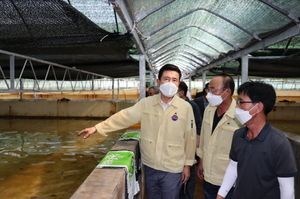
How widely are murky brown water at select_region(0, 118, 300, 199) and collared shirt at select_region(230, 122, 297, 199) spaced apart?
7.99ft

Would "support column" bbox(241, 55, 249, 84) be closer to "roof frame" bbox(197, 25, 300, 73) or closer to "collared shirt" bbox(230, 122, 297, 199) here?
"roof frame" bbox(197, 25, 300, 73)

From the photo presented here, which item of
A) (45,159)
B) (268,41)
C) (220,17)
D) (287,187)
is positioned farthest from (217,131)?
(45,159)

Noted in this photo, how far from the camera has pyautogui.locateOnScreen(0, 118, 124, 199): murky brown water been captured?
4.06 meters

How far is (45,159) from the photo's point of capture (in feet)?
18.0

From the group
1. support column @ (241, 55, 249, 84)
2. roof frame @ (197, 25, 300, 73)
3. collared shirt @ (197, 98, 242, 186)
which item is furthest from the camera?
support column @ (241, 55, 249, 84)

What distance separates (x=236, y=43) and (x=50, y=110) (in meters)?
8.13

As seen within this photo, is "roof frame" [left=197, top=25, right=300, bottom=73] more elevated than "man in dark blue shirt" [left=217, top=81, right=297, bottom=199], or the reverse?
"roof frame" [left=197, top=25, right=300, bottom=73]

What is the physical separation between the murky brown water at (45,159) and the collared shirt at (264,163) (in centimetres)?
285

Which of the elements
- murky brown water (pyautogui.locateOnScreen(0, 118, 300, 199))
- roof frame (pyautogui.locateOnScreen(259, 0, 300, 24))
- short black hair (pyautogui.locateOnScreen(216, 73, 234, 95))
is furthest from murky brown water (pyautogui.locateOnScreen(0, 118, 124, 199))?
roof frame (pyautogui.locateOnScreen(259, 0, 300, 24))

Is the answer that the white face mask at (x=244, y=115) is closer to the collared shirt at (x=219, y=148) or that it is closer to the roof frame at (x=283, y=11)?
the collared shirt at (x=219, y=148)

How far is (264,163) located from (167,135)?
1.04 metres

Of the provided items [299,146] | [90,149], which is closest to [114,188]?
[299,146]

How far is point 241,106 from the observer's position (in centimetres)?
185

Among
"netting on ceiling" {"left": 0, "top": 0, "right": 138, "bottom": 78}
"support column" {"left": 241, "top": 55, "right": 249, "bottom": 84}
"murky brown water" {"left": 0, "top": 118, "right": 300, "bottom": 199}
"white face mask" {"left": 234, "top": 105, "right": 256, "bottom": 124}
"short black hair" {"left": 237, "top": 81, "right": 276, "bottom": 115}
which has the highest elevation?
"netting on ceiling" {"left": 0, "top": 0, "right": 138, "bottom": 78}
